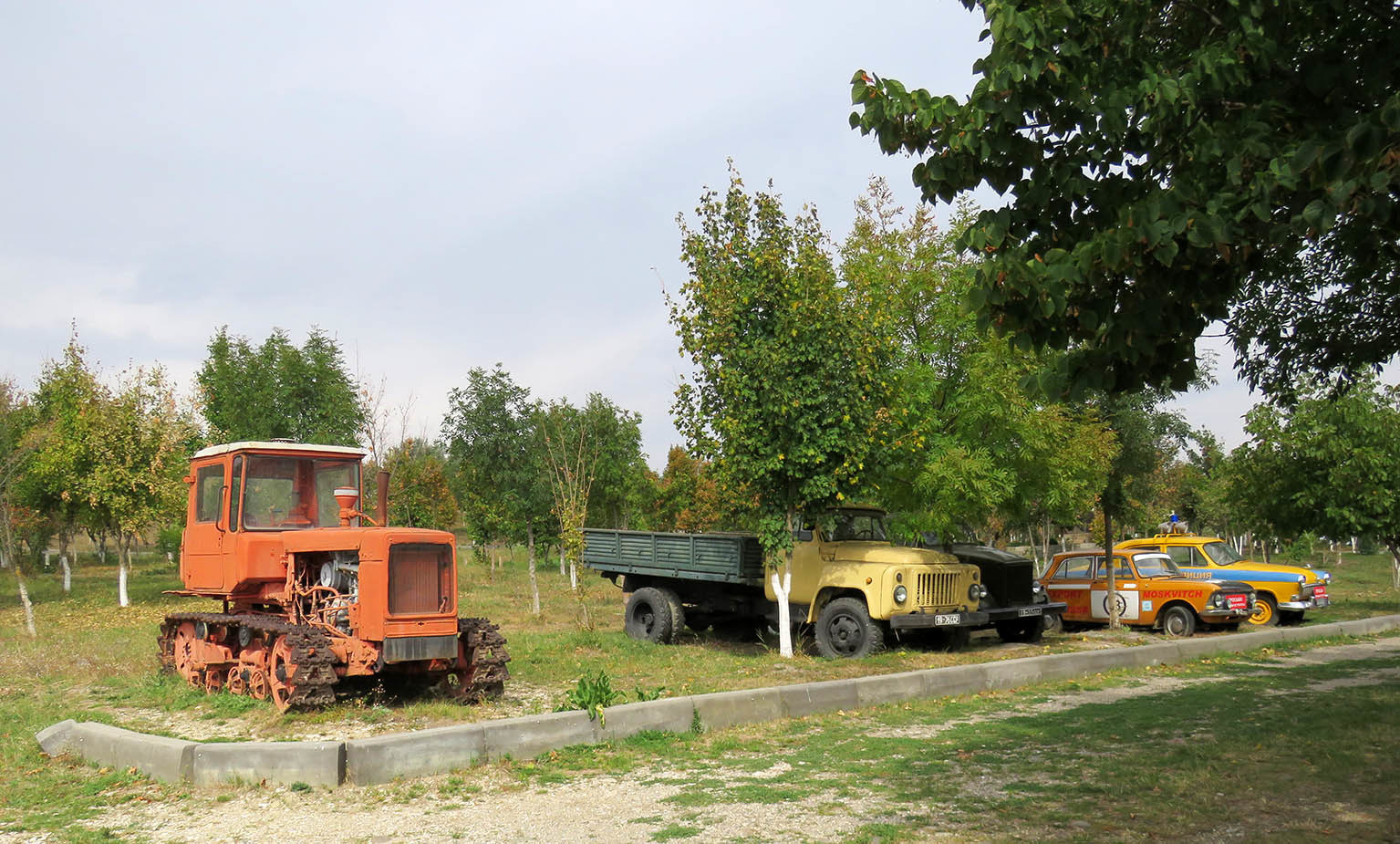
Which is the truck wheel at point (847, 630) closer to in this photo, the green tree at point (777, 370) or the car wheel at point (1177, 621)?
the green tree at point (777, 370)

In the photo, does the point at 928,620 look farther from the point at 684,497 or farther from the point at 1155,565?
the point at 684,497

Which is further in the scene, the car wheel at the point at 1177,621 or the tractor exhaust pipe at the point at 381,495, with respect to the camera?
the car wheel at the point at 1177,621

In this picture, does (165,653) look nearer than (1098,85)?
No

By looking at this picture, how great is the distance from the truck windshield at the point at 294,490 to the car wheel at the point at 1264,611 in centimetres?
1570

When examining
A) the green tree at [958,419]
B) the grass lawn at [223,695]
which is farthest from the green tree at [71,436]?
the green tree at [958,419]

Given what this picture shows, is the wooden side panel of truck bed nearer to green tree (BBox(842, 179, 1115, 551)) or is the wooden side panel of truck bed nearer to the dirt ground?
green tree (BBox(842, 179, 1115, 551))

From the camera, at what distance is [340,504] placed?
11258mm

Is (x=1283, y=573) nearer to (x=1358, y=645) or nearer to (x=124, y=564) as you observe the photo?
(x=1358, y=645)

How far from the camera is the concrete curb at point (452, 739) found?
23.0 feet

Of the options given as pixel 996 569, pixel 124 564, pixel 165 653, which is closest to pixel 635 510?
pixel 124 564

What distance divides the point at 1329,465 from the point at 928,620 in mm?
13453

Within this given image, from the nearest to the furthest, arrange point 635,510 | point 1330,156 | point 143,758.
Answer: point 1330,156 < point 143,758 < point 635,510

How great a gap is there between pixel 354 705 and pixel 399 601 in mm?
1111

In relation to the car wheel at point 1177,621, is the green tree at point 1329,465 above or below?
above
